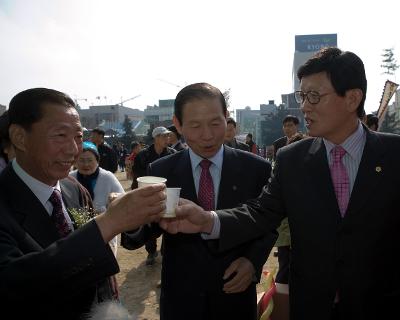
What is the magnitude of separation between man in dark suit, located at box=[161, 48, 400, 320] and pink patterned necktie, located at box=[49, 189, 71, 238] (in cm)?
63

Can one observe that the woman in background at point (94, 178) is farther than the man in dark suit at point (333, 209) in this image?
Yes

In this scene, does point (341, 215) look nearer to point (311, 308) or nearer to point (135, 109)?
point (311, 308)

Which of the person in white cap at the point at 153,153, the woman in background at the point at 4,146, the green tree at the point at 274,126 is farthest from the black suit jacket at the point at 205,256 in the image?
the green tree at the point at 274,126

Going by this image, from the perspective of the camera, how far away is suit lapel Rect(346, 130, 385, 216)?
7.13 ft

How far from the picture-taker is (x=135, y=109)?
145875mm

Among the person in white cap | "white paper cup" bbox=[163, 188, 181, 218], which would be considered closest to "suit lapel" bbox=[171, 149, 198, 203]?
"white paper cup" bbox=[163, 188, 181, 218]

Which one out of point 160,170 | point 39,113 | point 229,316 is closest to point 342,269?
point 229,316

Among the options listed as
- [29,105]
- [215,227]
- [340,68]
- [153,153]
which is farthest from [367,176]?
[153,153]

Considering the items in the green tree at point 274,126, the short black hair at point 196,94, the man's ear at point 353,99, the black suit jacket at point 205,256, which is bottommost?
the green tree at point 274,126

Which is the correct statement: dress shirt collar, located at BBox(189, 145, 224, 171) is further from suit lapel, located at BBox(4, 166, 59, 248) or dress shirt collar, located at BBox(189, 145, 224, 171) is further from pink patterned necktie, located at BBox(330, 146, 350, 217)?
suit lapel, located at BBox(4, 166, 59, 248)

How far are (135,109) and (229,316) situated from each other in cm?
14710

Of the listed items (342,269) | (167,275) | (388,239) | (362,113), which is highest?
(362,113)

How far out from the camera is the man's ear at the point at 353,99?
8.00 ft

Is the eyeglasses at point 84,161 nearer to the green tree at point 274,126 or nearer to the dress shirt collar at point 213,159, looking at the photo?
the dress shirt collar at point 213,159
